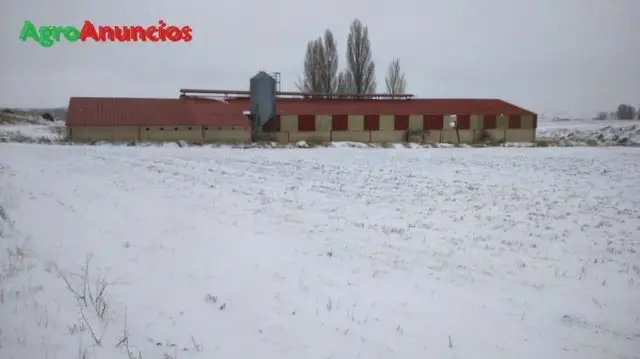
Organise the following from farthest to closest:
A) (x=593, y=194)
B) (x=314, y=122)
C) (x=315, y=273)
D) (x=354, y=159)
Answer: (x=314, y=122)
(x=354, y=159)
(x=593, y=194)
(x=315, y=273)

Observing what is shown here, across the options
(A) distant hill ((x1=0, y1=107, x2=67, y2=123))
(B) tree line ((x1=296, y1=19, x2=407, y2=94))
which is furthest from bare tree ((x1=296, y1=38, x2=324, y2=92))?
(A) distant hill ((x1=0, y1=107, x2=67, y2=123))

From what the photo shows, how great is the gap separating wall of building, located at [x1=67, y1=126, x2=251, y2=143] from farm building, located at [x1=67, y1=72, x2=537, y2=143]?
69 millimetres

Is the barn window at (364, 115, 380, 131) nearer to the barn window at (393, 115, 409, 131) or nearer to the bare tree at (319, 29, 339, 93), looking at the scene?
the barn window at (393, 115, 409, 131)

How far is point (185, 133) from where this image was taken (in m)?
33.8

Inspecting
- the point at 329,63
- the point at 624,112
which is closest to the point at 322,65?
the point at 329,63

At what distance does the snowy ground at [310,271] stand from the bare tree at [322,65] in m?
38.3

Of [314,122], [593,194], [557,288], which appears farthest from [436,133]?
[557,288]

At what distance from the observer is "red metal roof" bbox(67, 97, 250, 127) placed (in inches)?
1292

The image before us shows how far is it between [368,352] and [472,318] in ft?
5.76

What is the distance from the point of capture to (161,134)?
3347 centimetres

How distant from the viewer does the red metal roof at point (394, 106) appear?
133 ft

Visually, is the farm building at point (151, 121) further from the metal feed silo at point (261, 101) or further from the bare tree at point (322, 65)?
the bare tree at point (322, 65)

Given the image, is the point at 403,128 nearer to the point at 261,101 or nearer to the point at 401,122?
the point at 401,122

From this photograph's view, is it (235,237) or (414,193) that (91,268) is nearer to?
(235,237)
